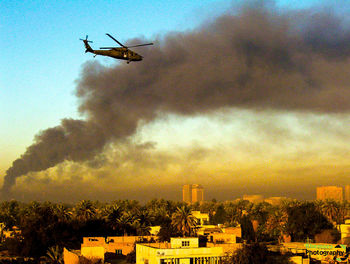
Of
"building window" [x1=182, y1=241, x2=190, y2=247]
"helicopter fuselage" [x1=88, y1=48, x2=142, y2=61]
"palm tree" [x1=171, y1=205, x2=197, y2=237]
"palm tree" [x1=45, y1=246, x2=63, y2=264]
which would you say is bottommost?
"palm tree" [x1=45, y1=246, x2=63, y2=264]

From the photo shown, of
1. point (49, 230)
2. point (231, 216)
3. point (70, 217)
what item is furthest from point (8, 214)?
point (231, 216)

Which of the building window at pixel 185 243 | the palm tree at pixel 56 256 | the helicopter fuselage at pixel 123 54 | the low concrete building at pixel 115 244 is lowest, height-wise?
the palm tree at pixel 56 256

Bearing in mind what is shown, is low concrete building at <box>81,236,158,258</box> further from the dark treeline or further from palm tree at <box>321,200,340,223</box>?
palm tree at <box>321,200,340,223</box>

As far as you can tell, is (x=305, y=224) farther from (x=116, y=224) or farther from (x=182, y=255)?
(x=182, y=255)

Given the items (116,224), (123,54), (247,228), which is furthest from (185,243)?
(247,228)

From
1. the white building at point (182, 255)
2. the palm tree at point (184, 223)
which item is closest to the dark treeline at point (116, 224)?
the palm tree at point (184, 223)

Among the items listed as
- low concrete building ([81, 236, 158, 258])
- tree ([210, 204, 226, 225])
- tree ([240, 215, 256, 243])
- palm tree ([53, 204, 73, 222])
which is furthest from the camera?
tree ([210, 204, 226, 225])

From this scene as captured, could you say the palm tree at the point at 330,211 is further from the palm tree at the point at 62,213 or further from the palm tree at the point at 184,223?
the palm tree at the point at 62,213

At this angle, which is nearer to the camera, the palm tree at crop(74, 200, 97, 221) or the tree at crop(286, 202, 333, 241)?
the palm tree at crop(74, 200, 97, 221)

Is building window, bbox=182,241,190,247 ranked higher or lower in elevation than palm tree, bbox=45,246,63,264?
higher

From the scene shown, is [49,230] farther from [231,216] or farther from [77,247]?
[231,216]

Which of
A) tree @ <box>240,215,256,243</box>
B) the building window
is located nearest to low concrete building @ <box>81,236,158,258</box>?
the building window
